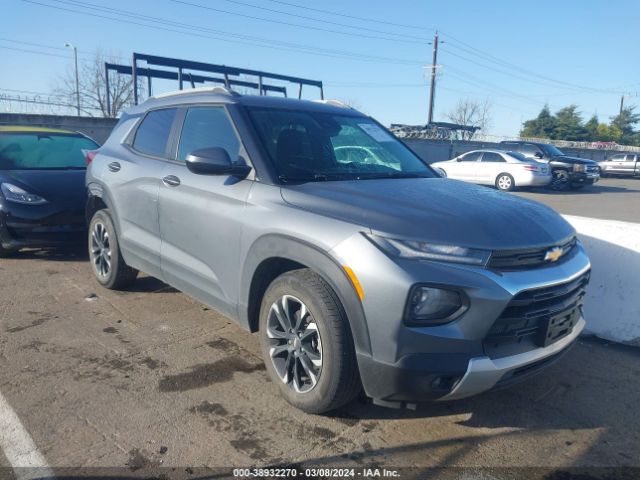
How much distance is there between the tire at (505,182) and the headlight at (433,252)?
17.5 metres

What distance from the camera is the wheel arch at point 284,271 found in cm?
265

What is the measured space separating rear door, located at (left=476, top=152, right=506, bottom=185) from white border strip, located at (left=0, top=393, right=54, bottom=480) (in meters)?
18.7

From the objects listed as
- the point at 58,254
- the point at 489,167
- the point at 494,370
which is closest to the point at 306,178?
the point at 494,370

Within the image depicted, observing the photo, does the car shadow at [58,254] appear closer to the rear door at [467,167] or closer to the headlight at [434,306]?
the headlight at [434,306]

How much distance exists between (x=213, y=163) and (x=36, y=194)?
4.00m

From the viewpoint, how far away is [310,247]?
2.86 meters

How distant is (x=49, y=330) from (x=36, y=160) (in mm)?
3614

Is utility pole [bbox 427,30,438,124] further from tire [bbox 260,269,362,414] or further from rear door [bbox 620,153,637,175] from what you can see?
tire [bbox 260,269,362,414]

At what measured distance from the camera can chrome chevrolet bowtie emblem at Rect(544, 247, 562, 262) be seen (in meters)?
2.87

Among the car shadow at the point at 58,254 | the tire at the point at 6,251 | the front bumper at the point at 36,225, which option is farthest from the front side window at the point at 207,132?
the tire at the point at 6,251

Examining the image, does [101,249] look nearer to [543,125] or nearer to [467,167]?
Answer: [467,167]

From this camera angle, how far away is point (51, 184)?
642cm

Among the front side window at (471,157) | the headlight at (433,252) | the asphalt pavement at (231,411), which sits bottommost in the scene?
the asphalt pavement at (231,411)

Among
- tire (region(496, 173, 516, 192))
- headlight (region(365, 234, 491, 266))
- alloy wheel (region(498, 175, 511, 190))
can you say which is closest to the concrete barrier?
headlight (region(365, 234, 491, 266))
